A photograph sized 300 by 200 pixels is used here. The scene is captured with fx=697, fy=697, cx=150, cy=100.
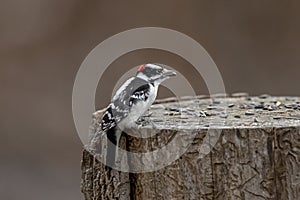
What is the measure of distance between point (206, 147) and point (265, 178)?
212 mm

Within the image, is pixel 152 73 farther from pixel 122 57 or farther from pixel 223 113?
pixel 122 57

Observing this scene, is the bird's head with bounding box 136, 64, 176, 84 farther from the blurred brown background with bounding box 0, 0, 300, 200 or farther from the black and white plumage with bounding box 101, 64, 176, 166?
the blurred brown background with bounding box 0, 0, 300, 200

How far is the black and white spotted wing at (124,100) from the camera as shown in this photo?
2.49 metres

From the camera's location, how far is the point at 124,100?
260 cm

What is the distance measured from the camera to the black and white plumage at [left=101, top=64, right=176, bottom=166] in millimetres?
2467

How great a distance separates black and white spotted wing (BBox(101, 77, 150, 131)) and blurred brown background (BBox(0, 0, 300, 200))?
4.46 meters

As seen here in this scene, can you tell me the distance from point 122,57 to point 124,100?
189 inches

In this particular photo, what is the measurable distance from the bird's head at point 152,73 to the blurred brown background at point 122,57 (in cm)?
434

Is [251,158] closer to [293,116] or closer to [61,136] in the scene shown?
[293,116]

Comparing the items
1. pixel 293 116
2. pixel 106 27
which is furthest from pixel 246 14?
pixel 293 116

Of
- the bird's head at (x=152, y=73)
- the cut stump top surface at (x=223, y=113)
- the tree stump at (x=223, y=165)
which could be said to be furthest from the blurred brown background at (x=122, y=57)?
the tree stump at (x=223, y=165)

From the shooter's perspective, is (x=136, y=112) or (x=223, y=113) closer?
A: (x=136, y=112)

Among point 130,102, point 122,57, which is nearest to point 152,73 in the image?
point 130,102

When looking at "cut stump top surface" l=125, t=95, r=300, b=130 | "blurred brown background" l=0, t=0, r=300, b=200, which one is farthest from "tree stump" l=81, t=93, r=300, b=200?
"blurred brown background" l=0, t=0, r=300, b=200
